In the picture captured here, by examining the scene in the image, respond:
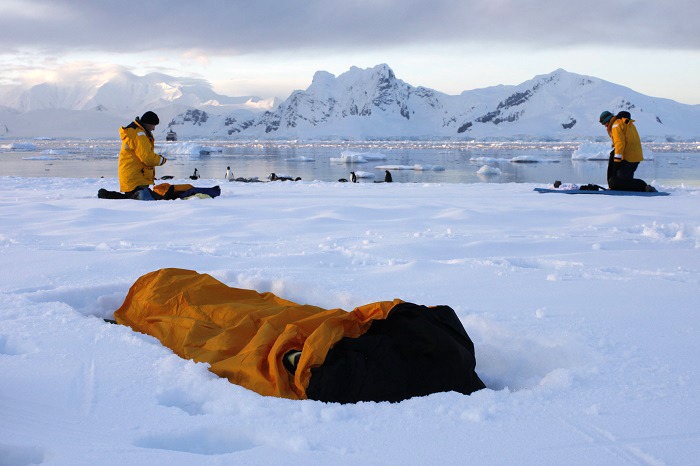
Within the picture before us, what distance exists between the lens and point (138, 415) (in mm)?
1650

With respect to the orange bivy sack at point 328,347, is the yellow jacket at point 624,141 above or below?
above

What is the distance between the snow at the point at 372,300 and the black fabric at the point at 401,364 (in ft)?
0.41

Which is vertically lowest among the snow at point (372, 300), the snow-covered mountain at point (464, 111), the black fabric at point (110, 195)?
the snow at point (372, 300)

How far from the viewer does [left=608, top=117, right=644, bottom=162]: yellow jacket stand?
321 inches

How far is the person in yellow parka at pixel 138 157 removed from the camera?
711 centimetres

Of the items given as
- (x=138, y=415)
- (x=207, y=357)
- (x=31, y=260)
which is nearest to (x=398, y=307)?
(x=207, y=357)

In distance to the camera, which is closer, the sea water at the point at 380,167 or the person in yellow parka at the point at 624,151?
the person in yellow parka at the point at 624,151

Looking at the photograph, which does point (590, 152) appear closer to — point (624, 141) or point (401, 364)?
point (624, 141)

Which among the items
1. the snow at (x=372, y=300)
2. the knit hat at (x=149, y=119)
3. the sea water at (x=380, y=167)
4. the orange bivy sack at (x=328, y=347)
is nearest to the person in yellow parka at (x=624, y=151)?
the sea water at (x=380, y=167)

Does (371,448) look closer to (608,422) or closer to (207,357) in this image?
(608,422)

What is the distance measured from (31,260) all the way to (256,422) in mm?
2685

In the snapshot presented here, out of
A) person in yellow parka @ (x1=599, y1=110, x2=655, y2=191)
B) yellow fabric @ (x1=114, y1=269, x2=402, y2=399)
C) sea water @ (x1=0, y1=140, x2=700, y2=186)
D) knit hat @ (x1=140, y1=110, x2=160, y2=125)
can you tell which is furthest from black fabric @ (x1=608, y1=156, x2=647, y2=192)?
yellow fabric @ (x1=114, y1=269, x2=402, y2=399)

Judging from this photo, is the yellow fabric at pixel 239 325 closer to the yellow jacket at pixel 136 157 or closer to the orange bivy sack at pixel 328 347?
the orange bivy sack at pixel 328 347

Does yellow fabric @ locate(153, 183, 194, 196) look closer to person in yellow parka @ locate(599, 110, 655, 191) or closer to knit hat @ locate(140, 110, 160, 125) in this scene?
knit hat @ locate(140, 110, 160, 125)
